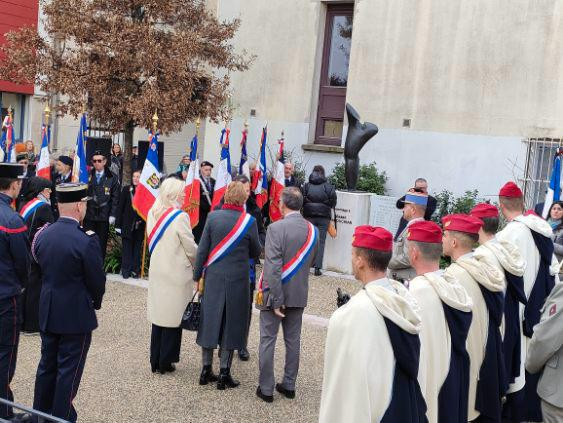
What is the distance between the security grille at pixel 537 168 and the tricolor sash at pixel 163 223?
31.8ft

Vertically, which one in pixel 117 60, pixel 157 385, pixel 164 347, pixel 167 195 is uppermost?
pixel 117 60

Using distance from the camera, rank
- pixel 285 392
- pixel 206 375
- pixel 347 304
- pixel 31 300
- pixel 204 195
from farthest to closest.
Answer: pixel 204 195
pixel 31 300
pixel 206 375
pixel 285 392
pixel 347 304

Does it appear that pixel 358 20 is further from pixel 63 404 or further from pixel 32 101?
pixel 63 404

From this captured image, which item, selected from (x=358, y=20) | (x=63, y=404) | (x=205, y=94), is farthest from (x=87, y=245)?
(x=358, y=20)

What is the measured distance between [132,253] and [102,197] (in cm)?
104

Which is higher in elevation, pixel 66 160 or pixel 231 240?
pixel 66 160

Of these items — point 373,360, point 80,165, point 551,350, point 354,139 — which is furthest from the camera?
point 354,139

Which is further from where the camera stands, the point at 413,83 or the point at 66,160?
the point at 413,83

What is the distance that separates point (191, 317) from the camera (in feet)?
21.9

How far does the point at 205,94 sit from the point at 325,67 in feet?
13.7

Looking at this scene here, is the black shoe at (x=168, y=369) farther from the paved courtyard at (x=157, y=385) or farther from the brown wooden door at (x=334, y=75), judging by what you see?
the brown wooden door at (x=334, y=75)

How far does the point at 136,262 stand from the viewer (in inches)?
450

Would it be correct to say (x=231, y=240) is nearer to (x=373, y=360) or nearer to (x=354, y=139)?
(x=373, y=360)

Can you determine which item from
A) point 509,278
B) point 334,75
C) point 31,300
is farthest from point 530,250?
point 334,75
